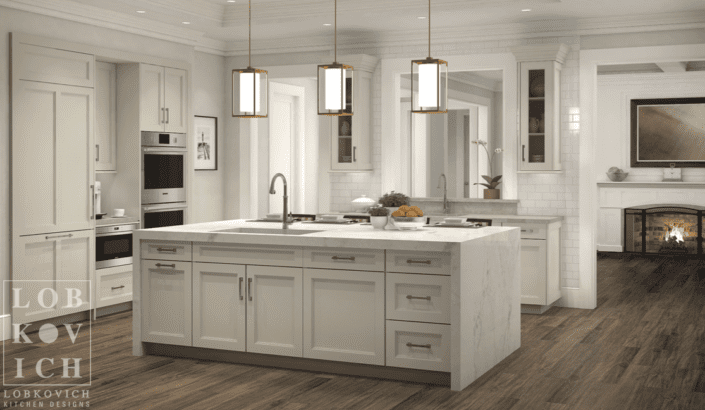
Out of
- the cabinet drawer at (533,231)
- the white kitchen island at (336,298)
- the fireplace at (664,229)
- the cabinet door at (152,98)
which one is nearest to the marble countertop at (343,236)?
the white kitchen island at (336,298)

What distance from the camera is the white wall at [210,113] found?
819cm

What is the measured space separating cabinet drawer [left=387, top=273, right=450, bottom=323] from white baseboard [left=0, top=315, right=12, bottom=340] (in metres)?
3.10

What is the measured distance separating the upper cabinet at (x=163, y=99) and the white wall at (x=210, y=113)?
543mm

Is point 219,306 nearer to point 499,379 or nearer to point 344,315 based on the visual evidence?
point 344,315

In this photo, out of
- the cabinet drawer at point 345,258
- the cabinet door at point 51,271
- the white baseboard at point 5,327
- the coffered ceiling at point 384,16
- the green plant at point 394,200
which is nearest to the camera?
the cabinet drawer at point 345,258

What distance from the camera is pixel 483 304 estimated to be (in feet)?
15.6

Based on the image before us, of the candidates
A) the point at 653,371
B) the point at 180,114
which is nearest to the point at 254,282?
the point at 653,371

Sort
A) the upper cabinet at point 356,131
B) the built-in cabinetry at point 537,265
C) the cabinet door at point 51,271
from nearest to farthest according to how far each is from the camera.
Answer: the cabinet door at point 51,271 < the built-in cabinetry at point 537,265 < the upper cabinet at point 356,131

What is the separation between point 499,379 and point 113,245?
12.3 feet

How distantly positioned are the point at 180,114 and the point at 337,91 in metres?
3.28

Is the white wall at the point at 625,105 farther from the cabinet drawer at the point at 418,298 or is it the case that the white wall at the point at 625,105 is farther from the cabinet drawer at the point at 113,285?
the cabinet drawer at the point at 418,298

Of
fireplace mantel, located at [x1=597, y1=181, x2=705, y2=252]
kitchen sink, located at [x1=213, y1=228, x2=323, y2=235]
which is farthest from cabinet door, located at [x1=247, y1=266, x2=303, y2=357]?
fireplace mantel, located at [x1=597, y1=181, x2=705, y2=252]

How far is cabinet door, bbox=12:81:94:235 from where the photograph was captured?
5875 millimetres

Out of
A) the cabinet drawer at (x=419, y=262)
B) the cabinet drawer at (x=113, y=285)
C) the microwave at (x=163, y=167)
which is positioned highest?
the microwave at (x=163, y=167)
